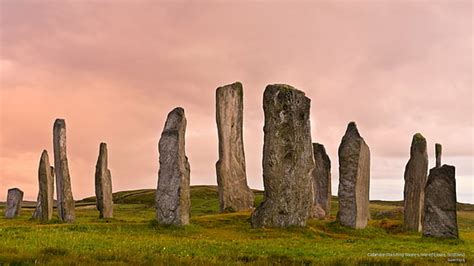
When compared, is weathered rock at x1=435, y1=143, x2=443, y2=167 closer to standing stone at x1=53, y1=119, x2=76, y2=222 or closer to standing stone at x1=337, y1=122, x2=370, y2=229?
standing stone at x1=337, y1=122, x2=370, y2=229

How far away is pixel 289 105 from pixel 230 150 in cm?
1132

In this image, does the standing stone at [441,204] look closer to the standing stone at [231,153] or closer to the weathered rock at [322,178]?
the weathered rock at [322,178]

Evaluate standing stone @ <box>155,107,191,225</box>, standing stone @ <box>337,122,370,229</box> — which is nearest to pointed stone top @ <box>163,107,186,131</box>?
standing stone @ <box>155,107,191,225</box>

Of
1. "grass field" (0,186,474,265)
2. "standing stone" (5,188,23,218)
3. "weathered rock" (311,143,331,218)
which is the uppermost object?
"weathered rock" (311,143,331,218)

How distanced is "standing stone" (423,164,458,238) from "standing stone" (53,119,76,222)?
911 inches

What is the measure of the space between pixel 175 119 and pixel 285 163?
650cm

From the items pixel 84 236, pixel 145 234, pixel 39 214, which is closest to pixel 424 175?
pixel 145 234

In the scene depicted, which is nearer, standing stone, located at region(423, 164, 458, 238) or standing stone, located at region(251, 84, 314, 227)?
standing stone, located at region(251, 84, 314, 227)

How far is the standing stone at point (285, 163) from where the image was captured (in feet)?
111

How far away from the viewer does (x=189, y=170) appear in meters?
34.9

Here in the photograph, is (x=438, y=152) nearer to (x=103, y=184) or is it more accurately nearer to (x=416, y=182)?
(x=416, y=182)

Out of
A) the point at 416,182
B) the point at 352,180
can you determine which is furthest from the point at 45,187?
the point at 416,182

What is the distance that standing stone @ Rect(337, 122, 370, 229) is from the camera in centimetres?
3697

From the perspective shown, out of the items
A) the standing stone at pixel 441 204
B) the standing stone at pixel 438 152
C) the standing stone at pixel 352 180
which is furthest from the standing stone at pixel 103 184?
the standing stone at pixel 438 152
